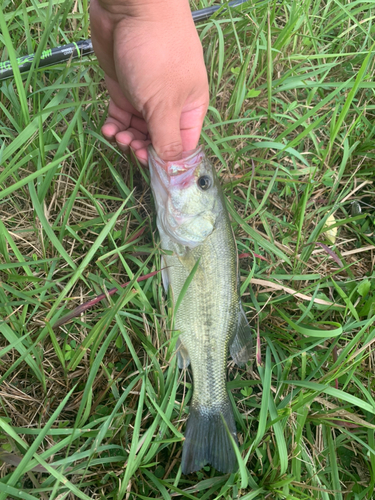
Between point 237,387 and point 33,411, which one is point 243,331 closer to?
point 237,387

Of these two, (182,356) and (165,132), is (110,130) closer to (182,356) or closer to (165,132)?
(165,132)

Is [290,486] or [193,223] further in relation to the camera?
[193,223]

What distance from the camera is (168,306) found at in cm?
239

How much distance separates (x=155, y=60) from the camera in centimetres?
228

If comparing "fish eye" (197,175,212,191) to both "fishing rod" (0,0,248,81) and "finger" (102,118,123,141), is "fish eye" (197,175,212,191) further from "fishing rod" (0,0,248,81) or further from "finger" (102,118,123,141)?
"fishing rod" (0,0,248,81)

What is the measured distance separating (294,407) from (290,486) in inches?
19.4

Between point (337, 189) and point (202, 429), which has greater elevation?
point (337, 189)

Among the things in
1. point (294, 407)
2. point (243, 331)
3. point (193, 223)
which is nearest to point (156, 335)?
point (243, 331)

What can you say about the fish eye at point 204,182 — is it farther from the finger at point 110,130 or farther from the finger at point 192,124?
the finger at point 110,130

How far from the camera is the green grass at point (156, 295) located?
2.02m

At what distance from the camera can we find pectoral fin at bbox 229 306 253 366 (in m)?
2.46

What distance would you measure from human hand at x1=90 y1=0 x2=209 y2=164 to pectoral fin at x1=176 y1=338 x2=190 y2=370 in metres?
1.33

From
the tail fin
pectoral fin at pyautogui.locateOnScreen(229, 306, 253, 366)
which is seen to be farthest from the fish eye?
the tail fin

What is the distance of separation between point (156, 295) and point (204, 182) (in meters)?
0.88
